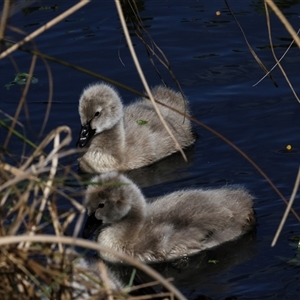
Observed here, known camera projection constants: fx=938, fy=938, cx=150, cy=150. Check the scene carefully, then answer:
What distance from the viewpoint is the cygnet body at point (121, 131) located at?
7590mm

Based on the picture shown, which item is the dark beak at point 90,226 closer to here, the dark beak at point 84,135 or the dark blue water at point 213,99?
the dark blue water at point 213,99

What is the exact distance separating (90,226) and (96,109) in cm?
152

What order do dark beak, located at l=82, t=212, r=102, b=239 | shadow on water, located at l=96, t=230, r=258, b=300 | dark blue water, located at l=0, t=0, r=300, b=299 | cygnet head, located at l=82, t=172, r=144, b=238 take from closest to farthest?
shadow on water, located at l=96, t=230, r=258, b=300
dark blue water, located at l=0, t=0, r=300, b=299
cygnet head, located at l=82, t=172, r=144, b=238
dark beak, located at l=82, t=212, r=102, b=239

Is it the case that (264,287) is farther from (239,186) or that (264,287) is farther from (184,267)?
(239,186)

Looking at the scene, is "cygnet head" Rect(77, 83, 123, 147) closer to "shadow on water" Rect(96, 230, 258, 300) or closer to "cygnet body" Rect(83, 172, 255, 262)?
"cygnet body" Rect(83, 172, 255, 262)

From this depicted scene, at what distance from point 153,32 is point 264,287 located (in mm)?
4227

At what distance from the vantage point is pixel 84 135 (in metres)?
7.59

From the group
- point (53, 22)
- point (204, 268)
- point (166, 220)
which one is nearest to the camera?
point (53, 22)

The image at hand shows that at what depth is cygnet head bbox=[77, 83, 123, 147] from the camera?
24.8 feet

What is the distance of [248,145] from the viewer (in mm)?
7594

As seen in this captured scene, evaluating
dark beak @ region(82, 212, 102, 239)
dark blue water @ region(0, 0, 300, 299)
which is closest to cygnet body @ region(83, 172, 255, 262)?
dark beak @ region(82, 212, 102, 239)

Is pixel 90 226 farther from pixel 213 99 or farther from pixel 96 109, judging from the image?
pixel 213 99

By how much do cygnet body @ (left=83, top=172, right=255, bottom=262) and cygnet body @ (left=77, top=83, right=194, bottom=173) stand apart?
1307mm

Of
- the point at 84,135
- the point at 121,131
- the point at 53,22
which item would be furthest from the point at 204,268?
the point at 53,22
